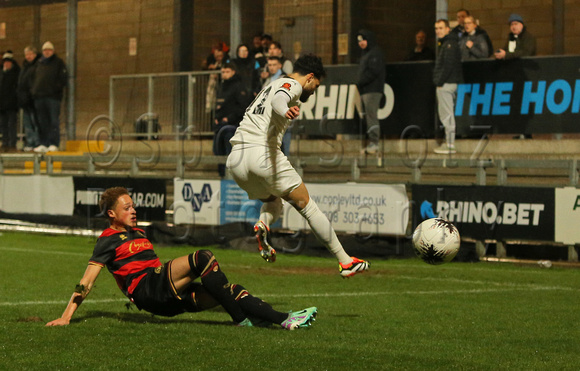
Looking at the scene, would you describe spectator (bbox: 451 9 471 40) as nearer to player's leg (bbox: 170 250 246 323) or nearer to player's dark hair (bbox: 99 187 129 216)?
player's dark hair (bbox: 99 187 129 216)

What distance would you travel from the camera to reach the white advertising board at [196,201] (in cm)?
1620

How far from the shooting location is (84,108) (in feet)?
95.0

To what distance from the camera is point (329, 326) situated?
7680 millimetres

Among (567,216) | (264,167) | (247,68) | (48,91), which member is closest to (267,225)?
(264,167)

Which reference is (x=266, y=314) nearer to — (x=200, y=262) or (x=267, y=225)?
(x=200, y=262)

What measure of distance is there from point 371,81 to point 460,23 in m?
1.88

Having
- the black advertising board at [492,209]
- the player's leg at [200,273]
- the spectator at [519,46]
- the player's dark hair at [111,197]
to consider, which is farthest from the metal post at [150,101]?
the player's leg at [200,273]

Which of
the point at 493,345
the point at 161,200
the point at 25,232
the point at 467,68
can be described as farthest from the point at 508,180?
the point at 25,232

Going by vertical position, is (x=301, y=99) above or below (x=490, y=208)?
above

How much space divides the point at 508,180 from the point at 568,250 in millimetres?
1686

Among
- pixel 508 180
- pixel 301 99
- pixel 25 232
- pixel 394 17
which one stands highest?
pixel 394 17

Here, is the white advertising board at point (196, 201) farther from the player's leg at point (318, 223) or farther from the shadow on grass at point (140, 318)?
the shadow on grass at point (140, 318)

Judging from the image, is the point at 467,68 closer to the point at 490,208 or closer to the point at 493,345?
the point at 490,208

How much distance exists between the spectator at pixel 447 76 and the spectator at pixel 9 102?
11.5 m
